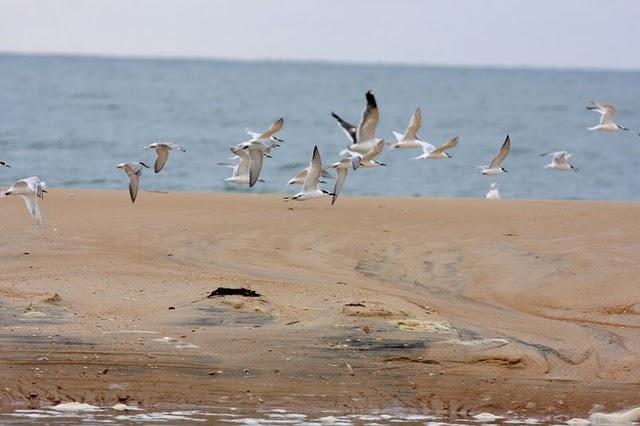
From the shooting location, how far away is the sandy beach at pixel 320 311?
335 inches

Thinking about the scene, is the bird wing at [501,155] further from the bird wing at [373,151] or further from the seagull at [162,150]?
the seagull at [162,150]

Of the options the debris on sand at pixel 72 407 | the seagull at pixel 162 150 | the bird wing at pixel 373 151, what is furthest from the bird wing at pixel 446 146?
the debris on sand at pixel 72 407

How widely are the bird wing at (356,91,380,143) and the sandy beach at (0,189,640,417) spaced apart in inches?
49.9

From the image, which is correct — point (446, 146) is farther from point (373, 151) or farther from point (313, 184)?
point (313, 184)

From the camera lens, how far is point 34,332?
29.3 ft

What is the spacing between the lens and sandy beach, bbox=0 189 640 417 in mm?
8508

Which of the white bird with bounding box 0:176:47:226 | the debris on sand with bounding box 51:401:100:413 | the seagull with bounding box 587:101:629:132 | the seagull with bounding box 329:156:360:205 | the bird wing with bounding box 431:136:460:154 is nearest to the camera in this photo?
the debris on sand with bounding box 51:401:100:413

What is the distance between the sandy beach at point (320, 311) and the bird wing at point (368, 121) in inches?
49.9

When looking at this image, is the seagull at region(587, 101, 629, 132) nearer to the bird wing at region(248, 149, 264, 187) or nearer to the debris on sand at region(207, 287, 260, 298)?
the bird wing at region(248, 149, 264, 187)

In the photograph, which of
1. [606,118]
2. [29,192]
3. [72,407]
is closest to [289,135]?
[606,118]

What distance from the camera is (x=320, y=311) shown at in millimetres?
9602

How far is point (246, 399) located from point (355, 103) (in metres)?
59.4

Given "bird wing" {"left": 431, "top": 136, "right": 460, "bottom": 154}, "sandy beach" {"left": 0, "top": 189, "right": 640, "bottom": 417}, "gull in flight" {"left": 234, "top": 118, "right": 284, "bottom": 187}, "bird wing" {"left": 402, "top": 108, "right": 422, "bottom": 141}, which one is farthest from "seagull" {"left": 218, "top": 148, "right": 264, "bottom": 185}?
"bird wing" {"left": 431, "top": 136, "right": 460, "bottom": 154}

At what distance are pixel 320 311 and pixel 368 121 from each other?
5.46 m
